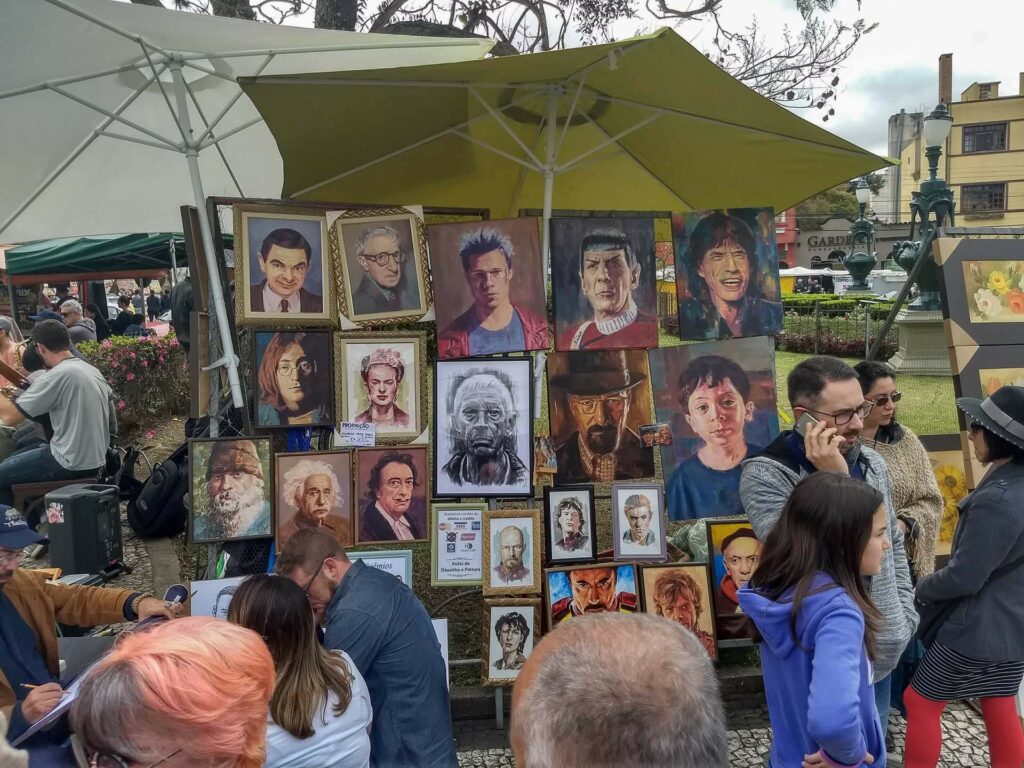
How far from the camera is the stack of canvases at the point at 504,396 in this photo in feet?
10.2

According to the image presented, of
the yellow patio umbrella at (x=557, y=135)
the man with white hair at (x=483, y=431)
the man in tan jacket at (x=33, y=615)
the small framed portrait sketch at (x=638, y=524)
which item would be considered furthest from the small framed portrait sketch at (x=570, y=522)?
the man in tan jacket at (x=33, y=615)

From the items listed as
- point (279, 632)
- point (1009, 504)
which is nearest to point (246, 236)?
point (279, 632)

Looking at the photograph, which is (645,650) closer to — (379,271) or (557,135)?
(379,271)

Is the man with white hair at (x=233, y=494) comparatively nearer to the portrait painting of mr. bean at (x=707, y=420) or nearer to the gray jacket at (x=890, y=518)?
the portrait painting of mr. bean at (x=707, y=420)

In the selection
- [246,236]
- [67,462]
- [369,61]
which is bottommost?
[67,462]

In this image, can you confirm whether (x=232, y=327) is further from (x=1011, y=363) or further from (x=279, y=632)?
(x=1011, y=363)

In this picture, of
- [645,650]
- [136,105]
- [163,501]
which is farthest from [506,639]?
[136,105]

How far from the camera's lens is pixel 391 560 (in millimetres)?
3209

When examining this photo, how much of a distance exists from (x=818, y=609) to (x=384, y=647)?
1.25m

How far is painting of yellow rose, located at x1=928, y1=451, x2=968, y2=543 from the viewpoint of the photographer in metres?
3.90

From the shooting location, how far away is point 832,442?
2180 mm

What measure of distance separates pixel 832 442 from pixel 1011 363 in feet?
7.17

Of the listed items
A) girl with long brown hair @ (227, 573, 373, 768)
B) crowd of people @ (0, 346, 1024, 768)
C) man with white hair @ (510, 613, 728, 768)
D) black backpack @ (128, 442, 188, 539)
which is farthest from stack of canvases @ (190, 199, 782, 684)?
man with white hair @ (510, 613, 728, 768)

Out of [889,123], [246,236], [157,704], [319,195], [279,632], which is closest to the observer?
[157,704]
